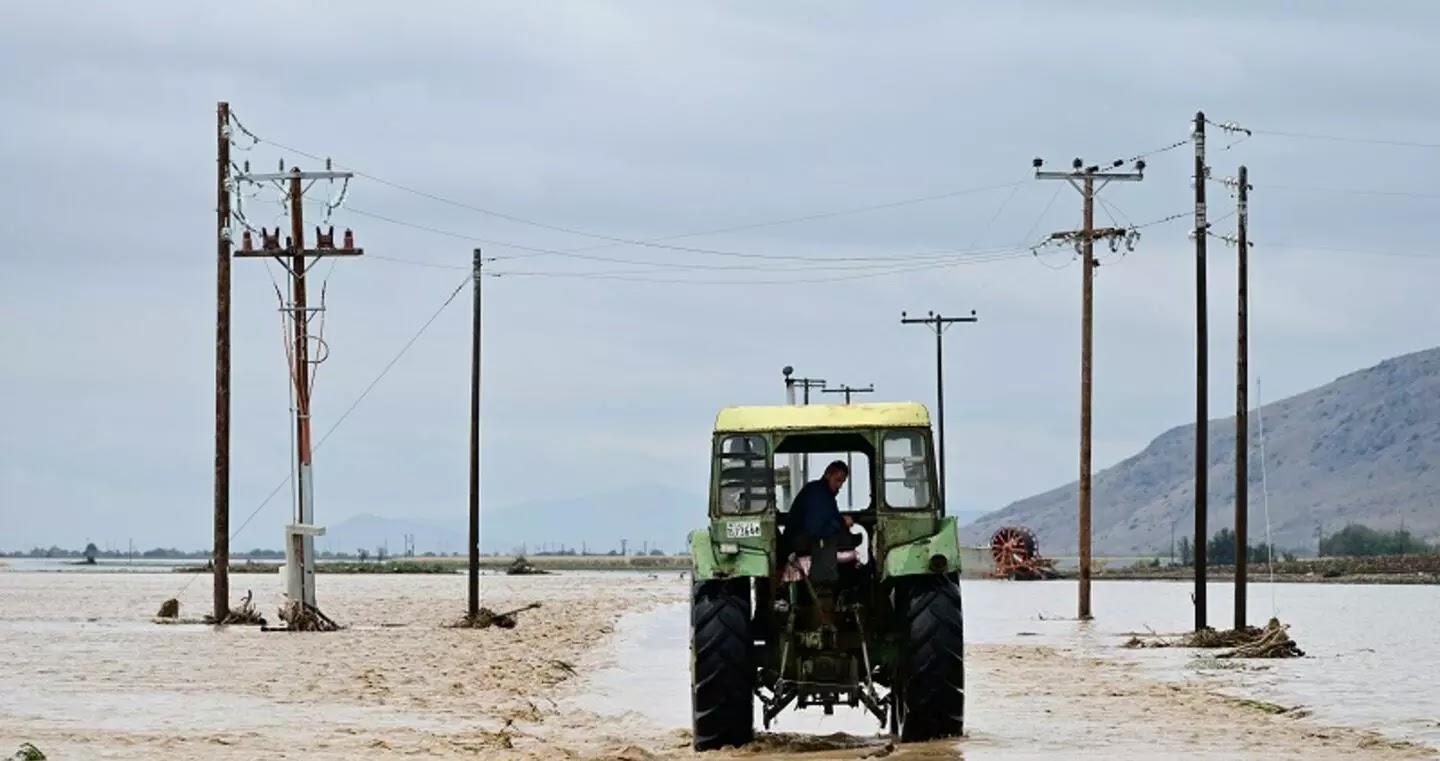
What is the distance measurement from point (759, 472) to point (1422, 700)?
1119 cm

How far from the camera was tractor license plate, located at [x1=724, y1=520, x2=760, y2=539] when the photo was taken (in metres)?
20.8

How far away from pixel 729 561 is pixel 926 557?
163 cm

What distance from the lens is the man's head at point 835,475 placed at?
2038 centimetres

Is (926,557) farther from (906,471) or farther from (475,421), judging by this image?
(475,421)

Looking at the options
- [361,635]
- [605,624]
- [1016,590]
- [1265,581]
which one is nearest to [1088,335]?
[605,624]

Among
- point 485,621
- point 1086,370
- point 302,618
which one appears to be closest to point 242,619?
point 302,618

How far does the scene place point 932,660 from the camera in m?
20.3

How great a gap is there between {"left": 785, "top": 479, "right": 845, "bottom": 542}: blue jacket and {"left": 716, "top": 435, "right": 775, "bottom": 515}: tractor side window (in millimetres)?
436

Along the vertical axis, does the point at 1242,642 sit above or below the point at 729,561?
below

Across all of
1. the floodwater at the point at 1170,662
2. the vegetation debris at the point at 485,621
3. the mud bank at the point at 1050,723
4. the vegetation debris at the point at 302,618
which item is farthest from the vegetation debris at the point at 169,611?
the mud bank at the point at 1050,723

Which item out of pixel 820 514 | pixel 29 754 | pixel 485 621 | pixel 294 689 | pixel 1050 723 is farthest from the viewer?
pixel 485 621

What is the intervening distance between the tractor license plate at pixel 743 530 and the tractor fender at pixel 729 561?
0.23ft

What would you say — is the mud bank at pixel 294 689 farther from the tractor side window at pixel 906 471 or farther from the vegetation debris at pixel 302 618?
the tractor side window at pixel 906 471

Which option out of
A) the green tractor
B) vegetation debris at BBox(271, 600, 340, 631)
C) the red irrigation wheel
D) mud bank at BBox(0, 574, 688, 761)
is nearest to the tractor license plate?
the green tractor
